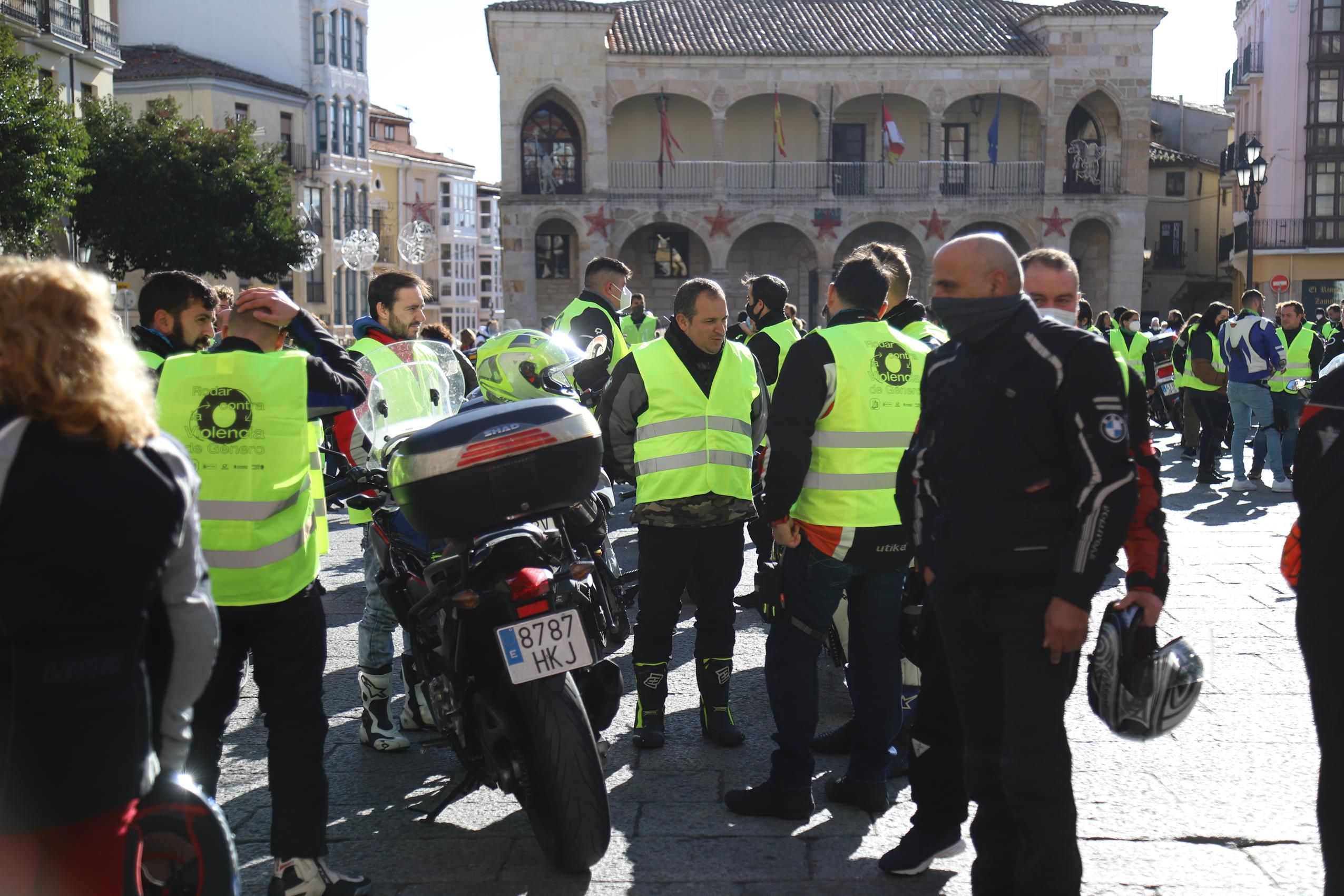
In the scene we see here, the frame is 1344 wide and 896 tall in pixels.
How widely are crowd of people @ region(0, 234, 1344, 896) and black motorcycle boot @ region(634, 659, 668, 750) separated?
1cm

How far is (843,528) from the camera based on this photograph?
4688 millimetres

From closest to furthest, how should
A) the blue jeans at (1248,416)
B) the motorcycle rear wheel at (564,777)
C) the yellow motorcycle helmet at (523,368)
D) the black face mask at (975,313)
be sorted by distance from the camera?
the black face mask at (975,313) → the motorcycle rear wheel at (564,777) → the yellow motorcycle helmet at (523,368) → the blue jeans at (1248,416)

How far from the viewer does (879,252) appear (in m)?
5.19

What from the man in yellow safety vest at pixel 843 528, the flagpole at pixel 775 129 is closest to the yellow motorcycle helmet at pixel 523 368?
the man in yellow safety vest at pixel 843 528

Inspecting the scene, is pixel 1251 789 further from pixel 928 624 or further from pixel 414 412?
pixel 414 412

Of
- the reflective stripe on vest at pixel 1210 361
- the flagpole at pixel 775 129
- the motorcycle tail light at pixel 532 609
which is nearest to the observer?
the motorcycle tail light at pixel 532 609

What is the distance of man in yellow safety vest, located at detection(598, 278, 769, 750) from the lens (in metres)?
5.43

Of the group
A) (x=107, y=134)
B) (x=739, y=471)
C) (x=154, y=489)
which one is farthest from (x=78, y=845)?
(x=107, y=134)

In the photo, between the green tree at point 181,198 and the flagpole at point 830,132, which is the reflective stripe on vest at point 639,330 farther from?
the flagpole at point 830,132

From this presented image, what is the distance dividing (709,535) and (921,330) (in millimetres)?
1148

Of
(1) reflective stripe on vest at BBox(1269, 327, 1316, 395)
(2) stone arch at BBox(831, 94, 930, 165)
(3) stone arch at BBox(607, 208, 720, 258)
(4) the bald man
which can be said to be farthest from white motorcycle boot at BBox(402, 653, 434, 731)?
(2) stone arch at BBox(831, 94, 930, 165)

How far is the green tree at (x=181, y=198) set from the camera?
3872cm

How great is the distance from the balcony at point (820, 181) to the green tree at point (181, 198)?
427 inches

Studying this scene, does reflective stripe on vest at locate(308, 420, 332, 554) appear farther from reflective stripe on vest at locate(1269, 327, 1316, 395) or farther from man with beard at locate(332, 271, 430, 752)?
reflective stripe on vest at locate(1269, 327, 1316, 395)
